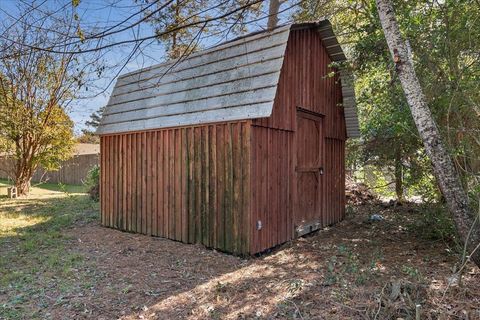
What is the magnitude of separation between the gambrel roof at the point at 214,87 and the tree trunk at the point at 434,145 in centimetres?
168

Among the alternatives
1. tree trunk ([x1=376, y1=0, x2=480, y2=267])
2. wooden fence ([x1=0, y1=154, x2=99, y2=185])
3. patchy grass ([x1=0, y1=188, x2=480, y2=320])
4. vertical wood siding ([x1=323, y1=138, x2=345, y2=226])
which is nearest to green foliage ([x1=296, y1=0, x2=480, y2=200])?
tree trunk ([x1=376, y1=0, x2=480, y2=267])

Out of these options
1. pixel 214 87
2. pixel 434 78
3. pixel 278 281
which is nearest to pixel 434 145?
pixel 434 78

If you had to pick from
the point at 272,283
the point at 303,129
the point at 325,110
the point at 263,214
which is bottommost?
the point at 272,283

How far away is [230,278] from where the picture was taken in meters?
4.30

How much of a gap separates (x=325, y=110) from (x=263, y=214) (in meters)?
3.26

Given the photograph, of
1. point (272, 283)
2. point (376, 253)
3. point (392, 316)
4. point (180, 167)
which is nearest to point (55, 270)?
point (180, 167)

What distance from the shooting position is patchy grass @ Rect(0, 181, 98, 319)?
3.71m

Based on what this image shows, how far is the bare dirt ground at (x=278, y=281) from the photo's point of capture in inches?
127

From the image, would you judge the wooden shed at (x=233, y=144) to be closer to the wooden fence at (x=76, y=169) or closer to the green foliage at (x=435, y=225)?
the green foliage at (x=435, y=225)

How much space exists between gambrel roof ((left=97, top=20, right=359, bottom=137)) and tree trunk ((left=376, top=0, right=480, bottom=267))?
1.68 metres

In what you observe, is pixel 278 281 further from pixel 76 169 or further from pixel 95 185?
pixel 76 169

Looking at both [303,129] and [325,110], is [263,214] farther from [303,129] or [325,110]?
[325,110]

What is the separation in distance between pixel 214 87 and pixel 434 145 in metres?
3.46

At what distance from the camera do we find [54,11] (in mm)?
3430
